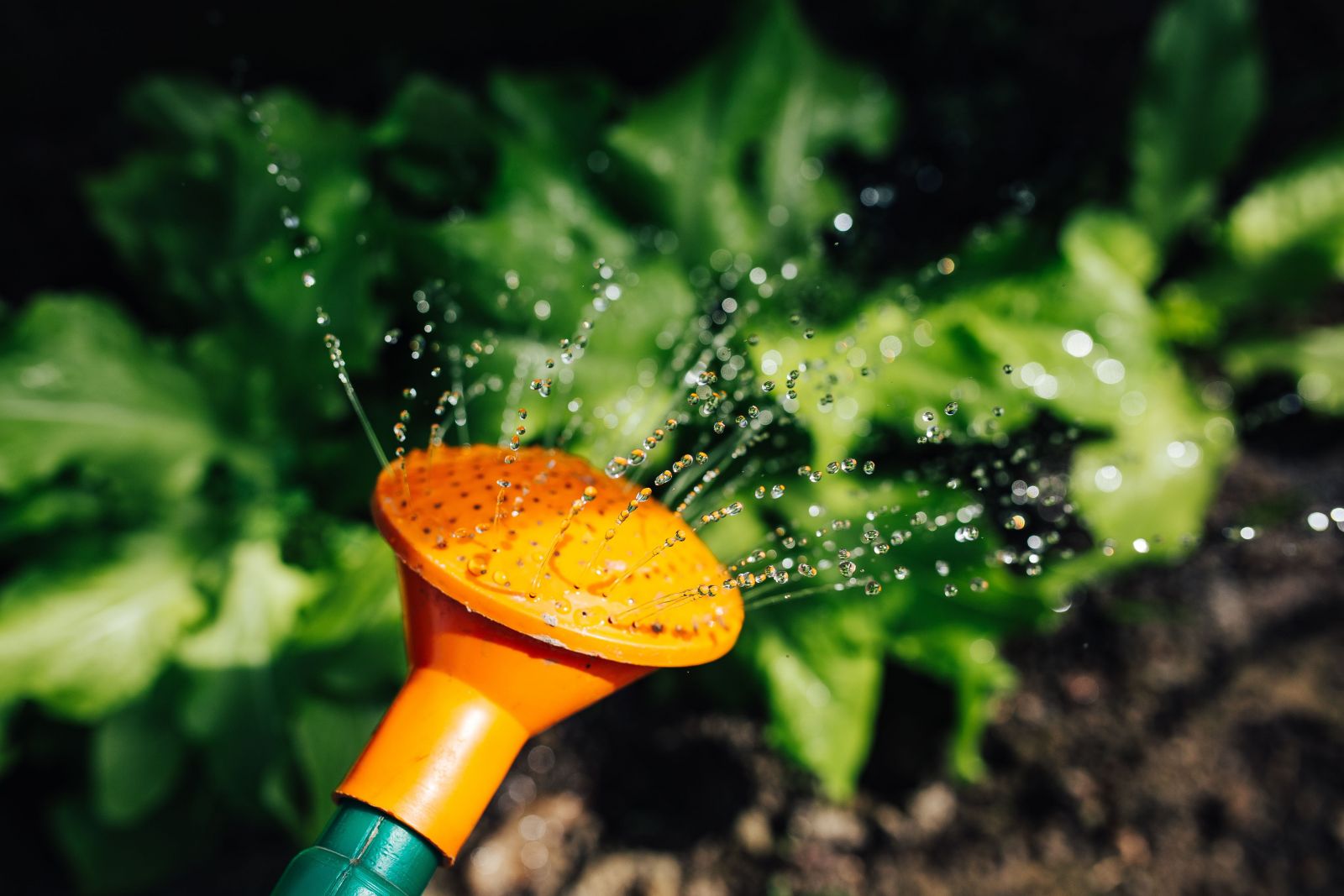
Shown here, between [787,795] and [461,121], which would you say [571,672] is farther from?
[787,795]

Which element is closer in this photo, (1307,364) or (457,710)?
(457,710)

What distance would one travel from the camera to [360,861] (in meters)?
0.57

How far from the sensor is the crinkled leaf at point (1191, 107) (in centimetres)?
157

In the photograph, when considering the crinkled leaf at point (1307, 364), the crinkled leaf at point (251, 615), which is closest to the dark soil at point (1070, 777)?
the crinkled leaf at point (1307, 364)

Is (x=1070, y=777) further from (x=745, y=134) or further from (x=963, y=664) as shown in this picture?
(x=745, y=134)

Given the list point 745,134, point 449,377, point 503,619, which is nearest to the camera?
point 503,619

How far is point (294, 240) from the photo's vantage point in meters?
1.31

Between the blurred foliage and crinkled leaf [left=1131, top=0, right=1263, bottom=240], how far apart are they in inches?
0.5

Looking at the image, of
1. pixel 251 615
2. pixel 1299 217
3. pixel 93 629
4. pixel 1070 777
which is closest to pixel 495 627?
pixel 251 615

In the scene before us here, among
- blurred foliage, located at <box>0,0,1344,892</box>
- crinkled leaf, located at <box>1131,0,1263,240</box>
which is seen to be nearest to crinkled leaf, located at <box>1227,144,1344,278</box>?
crinkled leaf, located at <box>1131,0,1263,240</box>

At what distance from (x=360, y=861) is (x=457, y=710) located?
0.34 feet

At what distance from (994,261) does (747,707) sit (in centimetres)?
82

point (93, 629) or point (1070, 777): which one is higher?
point (93, 629)

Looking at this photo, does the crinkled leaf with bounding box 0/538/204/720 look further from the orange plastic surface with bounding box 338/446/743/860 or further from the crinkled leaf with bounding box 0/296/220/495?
the orange plastic surface with bounding box 338/446/743/860
